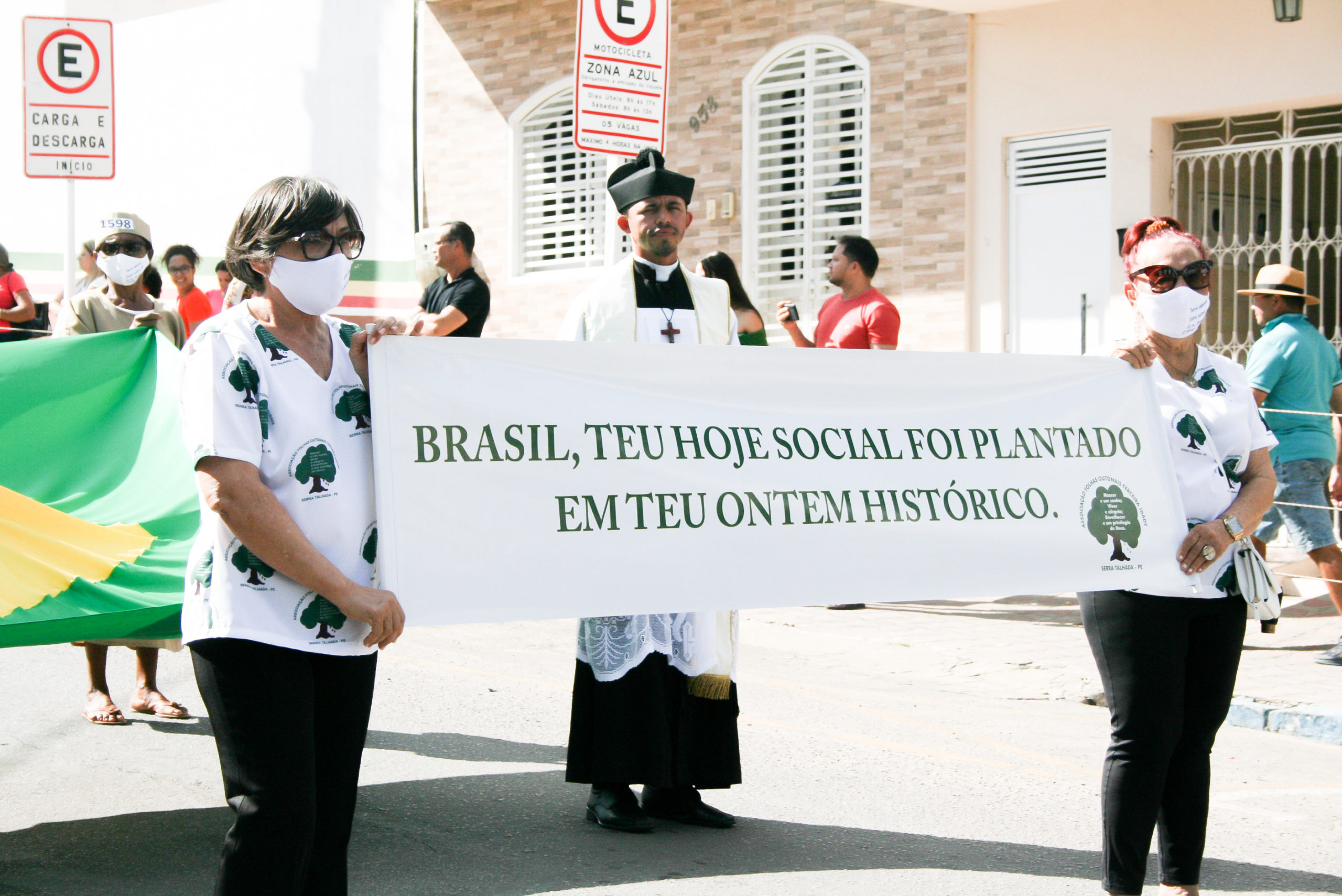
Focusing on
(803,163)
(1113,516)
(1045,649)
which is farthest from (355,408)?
(803,163)

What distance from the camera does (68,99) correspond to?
11.1 metres

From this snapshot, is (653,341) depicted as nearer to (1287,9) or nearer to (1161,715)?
(1161,715)

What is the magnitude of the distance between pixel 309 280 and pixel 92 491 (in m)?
2.58

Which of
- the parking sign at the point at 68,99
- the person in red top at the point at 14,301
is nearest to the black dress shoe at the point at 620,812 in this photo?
the parking sign at the point at 68,99

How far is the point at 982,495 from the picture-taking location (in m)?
4.70

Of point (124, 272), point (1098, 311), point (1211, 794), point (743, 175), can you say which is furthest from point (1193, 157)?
point (124, 272)

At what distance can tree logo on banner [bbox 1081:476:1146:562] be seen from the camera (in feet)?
14.8

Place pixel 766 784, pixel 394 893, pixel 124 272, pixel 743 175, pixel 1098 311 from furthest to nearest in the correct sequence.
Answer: pixel 743 175, pixel 1098 311, pixel 124 272, pixel 766 784, pixel 394 893

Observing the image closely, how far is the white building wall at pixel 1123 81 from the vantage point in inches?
479

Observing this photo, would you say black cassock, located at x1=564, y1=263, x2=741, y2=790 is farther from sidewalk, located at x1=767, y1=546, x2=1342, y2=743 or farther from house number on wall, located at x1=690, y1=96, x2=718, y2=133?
house number on wall, located at x1=690, y1=96, x2=718, y2=133

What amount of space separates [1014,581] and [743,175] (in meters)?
11.6

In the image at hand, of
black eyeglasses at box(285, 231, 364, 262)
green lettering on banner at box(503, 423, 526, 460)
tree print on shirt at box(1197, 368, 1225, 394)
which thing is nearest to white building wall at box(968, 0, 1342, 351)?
tree print on shirt at box(1197, 368, 1225, 394)

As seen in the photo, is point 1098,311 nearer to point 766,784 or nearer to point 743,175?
point 743,175

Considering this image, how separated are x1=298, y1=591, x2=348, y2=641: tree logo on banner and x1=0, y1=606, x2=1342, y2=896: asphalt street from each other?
5.48 feet
